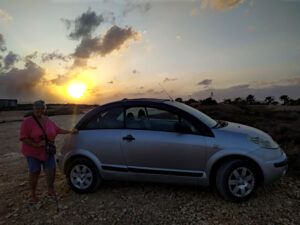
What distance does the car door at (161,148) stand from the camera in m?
3.08

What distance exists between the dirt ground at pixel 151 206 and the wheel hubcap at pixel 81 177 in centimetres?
20

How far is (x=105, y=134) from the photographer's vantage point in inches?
136

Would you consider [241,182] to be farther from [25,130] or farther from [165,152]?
[25,130]

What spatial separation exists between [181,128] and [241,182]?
4.10ft

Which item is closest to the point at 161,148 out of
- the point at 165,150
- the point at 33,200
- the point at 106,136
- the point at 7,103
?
the point at 165,150

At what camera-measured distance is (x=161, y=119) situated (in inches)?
154

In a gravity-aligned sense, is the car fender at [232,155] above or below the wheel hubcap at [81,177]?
above

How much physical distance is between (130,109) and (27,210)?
7.80 feet

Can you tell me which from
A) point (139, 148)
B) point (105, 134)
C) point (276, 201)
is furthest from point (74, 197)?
point (276, 201)

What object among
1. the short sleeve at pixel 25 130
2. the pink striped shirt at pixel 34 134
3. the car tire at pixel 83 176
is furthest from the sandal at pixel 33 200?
the short sleeve at pixel 25 130

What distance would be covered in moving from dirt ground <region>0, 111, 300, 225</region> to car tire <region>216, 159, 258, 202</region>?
15 centimetres

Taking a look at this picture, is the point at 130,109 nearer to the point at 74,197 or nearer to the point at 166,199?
the point at 166,199

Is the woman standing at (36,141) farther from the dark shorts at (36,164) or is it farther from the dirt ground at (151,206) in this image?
the dirt ground at (151,206)

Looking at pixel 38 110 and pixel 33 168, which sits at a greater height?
pixel 38 110
